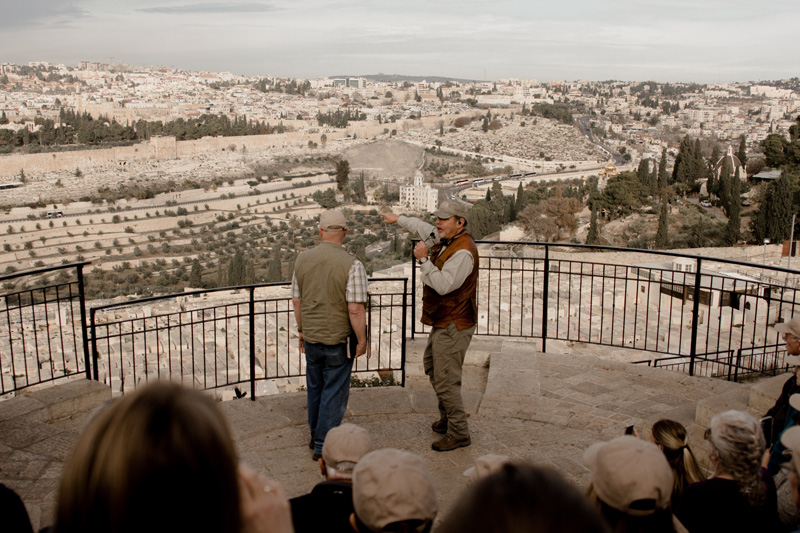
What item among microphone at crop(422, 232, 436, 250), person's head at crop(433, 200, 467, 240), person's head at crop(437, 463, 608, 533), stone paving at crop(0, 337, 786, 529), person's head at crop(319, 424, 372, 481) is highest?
person's head at crop(433, 200, 467, 240)

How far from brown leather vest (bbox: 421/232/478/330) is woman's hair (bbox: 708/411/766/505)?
160 cm

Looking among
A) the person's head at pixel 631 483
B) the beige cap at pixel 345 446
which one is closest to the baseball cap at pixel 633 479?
the person's head at pixel 631 483

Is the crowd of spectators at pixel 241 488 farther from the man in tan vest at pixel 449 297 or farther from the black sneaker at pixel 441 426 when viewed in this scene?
the black sneaker at pixel 441 426

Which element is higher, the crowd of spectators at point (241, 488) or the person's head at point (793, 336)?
the crowd of spectators at point (241, 488)

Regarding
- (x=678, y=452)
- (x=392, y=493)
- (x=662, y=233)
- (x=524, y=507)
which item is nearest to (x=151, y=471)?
(x=524, y=507)

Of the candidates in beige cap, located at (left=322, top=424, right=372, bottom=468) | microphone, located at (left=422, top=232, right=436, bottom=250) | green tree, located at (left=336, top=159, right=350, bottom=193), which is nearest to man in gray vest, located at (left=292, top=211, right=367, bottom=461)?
microphone, located at (left=422, top=232, right=436, bottom=250)

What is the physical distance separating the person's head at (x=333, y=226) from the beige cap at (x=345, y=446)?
1444mm

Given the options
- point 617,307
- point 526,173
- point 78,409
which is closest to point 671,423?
point 78,409

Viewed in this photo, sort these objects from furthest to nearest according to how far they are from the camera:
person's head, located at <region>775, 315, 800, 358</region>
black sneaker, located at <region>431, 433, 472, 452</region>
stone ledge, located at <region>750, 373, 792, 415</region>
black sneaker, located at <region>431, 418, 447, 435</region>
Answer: black sneaker, located at <region>431, 418, 447, 435</region> < black sneaker, located at <region>431, 433, 472, 452</region> < stone ledge, located at <region>750, 373, 792, 415</region> < person's head, located at <region>775, 315, 800, 358</region>

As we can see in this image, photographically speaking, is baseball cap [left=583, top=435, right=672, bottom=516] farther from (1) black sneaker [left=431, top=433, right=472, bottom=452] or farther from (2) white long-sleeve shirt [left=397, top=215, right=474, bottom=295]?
(1) black sneaker [left=431, top=433, right=472, bottom=452]

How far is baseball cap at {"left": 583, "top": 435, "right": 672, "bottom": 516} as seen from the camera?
60.0 inches

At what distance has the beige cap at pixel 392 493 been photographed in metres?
1.47

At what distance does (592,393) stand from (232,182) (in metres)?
63.9

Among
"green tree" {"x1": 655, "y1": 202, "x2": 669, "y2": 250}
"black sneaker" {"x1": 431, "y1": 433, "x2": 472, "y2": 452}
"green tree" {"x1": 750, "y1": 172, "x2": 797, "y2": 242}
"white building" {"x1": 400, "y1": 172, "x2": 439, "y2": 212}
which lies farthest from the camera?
"white building" {"x1": 400, "y1": 172, "x2": 439, "y2": 212}
